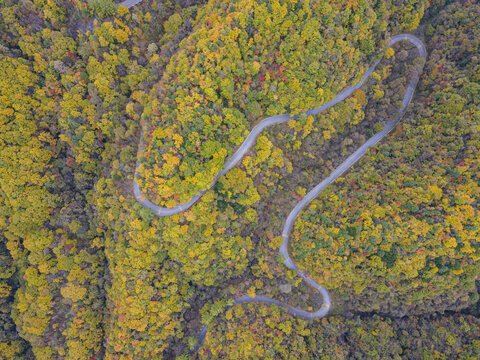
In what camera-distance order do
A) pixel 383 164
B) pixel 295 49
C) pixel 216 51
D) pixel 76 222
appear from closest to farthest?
pixel 216 51 → pixel 295 49 → pixel 76 222 → pixel 383 164

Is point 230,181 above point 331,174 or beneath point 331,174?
above

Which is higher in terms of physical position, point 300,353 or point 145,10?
point 145,10

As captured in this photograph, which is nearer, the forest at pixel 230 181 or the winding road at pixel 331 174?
Result: the forest at pixel 230 181

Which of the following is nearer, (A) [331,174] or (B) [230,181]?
(B) [230,181]

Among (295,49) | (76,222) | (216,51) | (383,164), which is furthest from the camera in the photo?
(383,164)

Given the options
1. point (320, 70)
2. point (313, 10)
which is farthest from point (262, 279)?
point (313, 10)

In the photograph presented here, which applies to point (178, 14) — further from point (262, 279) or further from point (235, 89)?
point (262, 279)

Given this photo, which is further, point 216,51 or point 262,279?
point 262,279

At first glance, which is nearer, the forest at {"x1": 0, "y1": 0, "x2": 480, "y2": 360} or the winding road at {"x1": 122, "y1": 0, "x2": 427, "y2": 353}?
the forest at {"x1": 0, "y1": 0, "x2": 480, "y2": 360}
